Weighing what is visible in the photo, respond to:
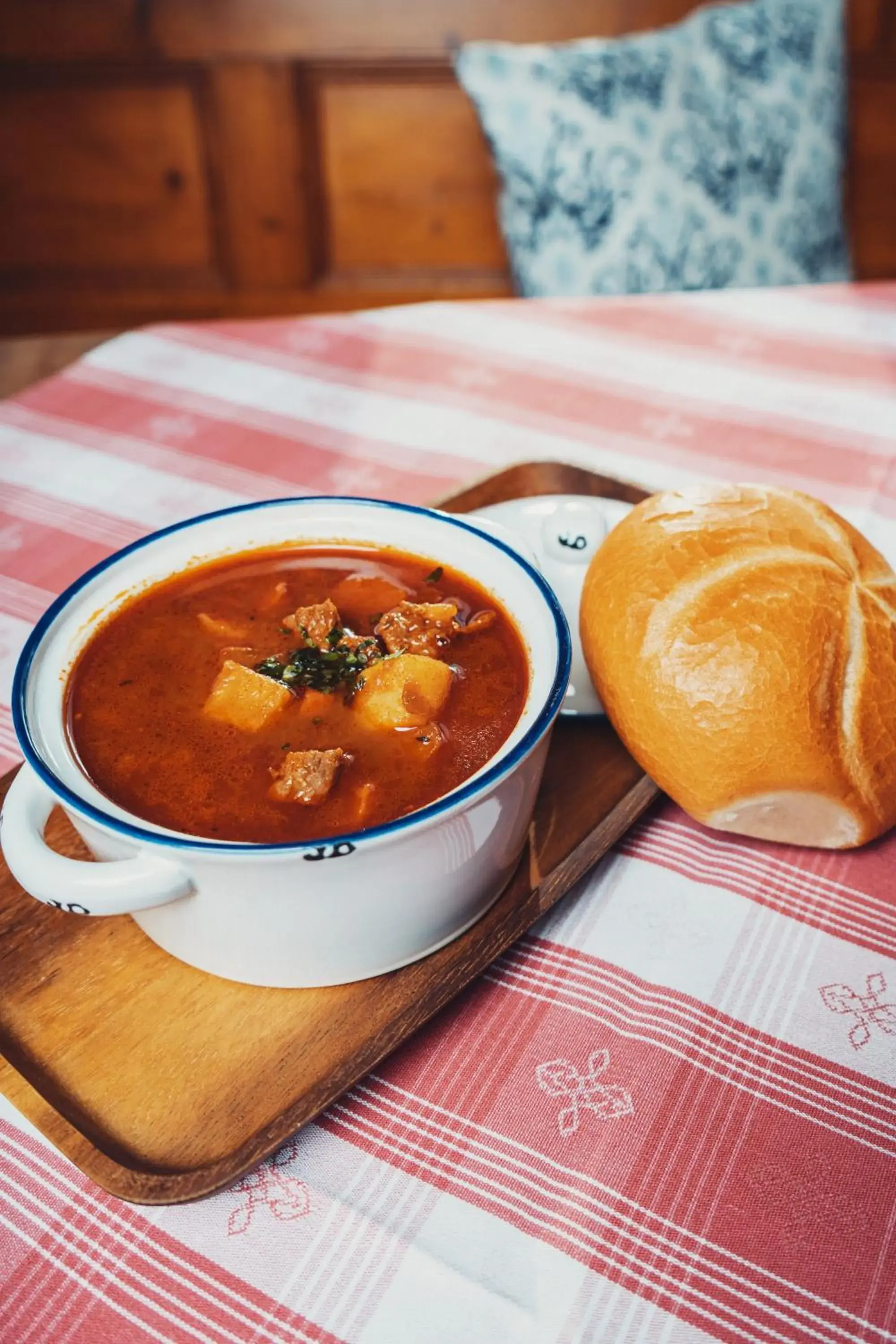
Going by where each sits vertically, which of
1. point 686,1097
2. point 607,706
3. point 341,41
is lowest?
point 686,1097

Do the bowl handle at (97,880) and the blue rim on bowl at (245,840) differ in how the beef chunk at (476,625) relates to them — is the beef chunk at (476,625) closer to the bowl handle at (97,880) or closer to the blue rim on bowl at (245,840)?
the blue rim on bowl at (245,840)

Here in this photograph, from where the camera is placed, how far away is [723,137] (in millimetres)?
3592

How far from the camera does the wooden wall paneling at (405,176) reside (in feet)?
14.8

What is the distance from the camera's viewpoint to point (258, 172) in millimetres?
4656

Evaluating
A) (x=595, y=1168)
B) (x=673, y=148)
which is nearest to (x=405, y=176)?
(x=673, y=148)

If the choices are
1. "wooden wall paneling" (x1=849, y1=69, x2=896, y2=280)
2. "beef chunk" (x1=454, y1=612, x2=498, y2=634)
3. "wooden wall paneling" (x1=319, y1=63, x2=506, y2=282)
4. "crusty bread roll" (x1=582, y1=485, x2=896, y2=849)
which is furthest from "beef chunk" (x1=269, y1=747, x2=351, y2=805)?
"wooden wall paneling" (x1=849, y1=69, x2=896, y2=280)

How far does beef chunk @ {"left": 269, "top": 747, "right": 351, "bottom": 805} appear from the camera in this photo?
3.62ft

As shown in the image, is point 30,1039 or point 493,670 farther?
point 493,670

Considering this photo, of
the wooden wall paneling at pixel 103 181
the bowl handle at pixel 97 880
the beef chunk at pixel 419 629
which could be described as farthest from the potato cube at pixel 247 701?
the wooden wall paneling at pixel 103 181

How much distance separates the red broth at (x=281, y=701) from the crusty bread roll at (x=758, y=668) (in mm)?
140

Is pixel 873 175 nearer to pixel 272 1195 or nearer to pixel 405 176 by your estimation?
pixel 405 176

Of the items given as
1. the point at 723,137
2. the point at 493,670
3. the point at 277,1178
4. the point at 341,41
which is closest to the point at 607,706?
the point at 493,670

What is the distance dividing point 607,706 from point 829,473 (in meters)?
0.96

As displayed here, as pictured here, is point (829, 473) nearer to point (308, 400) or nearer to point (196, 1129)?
point (308, 400)
